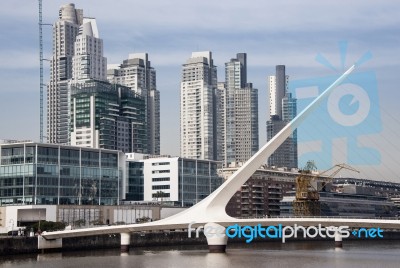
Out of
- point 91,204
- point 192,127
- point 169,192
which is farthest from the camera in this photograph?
point 192,127

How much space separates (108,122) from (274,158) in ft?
131

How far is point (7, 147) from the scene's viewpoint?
2776 inches

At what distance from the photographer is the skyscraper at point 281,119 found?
161 meters

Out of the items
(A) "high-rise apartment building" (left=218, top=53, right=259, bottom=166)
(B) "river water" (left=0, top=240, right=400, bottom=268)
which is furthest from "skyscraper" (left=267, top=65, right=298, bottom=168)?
(B) "river water" (left=0, top=240, right=400, bottom=268)

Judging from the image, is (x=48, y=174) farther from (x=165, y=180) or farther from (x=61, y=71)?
(x=61, y=71)

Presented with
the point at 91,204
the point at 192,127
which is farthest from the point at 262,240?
the point at 192,127

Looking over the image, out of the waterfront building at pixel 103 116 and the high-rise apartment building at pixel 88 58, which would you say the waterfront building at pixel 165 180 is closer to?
the waterfront building at pixel 103 116

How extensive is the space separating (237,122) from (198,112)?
40.0 ft

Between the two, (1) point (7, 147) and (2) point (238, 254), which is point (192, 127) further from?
(2) point (238, 254)

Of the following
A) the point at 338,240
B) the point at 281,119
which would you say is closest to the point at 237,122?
the point at 281,119

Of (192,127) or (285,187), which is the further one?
(192,127)

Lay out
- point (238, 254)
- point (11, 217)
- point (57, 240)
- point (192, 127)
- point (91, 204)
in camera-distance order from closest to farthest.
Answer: point (238, 254)
point (57, 240)
point (11, 217)
point (91, 204)
point (192, 127)

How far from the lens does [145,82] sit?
565 ft

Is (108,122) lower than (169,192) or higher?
higher
